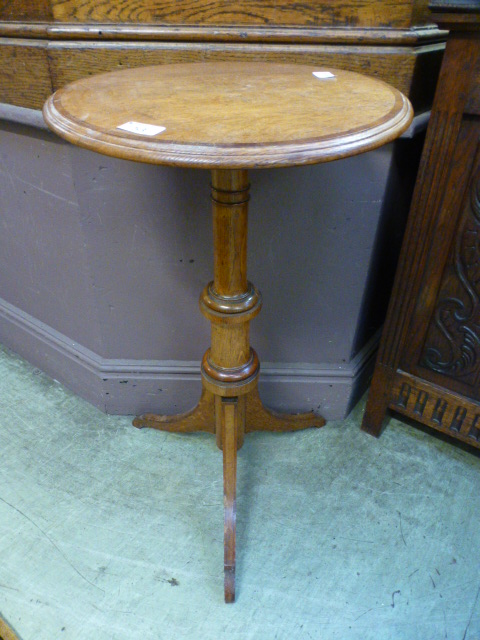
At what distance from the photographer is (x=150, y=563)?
1.41 metres

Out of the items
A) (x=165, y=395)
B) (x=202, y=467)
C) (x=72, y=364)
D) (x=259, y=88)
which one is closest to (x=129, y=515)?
(x=202, y=467)

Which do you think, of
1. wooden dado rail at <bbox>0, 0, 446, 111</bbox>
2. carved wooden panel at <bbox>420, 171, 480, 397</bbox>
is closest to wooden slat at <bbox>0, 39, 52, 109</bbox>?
wooden dado rail at <bbox>0, 0, 446, 111</bbox>

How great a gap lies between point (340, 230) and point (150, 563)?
3.70 ft

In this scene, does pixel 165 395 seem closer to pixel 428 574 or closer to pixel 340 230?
pixel 340 230

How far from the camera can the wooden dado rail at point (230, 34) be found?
4.35 feet

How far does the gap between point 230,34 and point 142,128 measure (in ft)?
2.29

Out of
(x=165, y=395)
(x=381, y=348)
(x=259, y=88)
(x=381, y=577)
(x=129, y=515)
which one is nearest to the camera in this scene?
(x=259, y=88)

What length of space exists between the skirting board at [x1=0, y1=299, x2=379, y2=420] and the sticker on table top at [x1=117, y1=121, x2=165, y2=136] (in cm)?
108

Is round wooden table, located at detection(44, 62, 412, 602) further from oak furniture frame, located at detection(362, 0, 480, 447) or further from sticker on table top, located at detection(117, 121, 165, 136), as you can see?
oak furniture frame, located at detection(362, 0, 480, 447)

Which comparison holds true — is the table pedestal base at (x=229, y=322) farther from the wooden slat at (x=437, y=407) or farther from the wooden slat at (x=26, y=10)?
the wooden slat at (x=26, y=10)

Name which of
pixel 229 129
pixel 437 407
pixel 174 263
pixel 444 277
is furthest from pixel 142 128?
pixel 437 407

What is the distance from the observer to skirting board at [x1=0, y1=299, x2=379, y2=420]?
5.99 ft

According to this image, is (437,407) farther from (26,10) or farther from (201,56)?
(26,10)

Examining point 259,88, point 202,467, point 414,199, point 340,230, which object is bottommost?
point 202,467
